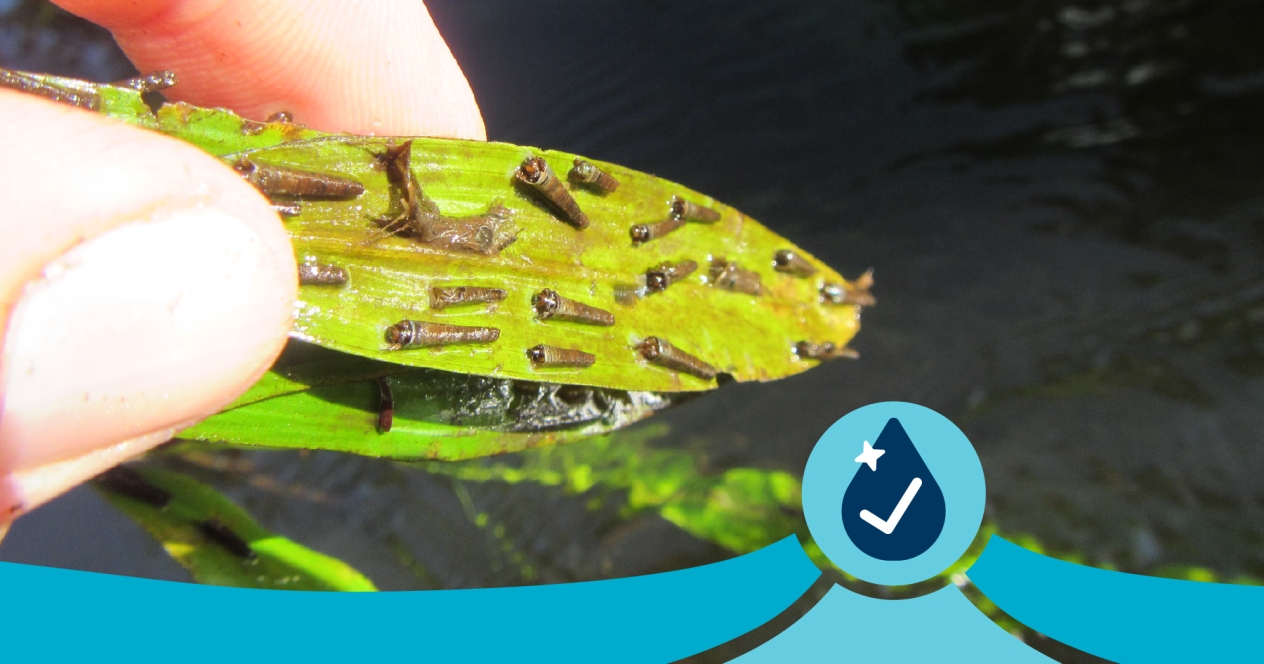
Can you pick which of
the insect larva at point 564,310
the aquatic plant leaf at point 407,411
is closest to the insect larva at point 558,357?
the insect larva at point 564,310

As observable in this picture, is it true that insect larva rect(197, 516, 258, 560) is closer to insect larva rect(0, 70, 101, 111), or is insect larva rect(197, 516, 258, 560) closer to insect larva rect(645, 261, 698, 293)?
insect larva rect(0, 70, 101, 111)

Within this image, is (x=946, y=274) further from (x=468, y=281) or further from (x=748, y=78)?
(x=468, y=281)

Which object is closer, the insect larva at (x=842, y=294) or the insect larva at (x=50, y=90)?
the insect larva at (x=50, y=90)

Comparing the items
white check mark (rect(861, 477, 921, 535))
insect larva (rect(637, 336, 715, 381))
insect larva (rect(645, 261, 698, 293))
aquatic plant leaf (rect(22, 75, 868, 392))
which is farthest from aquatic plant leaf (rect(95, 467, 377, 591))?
white check mark (rect(861, 477, 921, 535))

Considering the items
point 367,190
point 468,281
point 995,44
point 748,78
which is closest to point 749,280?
point 468,281

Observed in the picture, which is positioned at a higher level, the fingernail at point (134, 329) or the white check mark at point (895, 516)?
the fingernail at point (134, 329)

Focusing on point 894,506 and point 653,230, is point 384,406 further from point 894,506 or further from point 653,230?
point 894,506

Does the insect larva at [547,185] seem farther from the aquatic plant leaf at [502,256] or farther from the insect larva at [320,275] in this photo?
the insect larva at [320,275]
